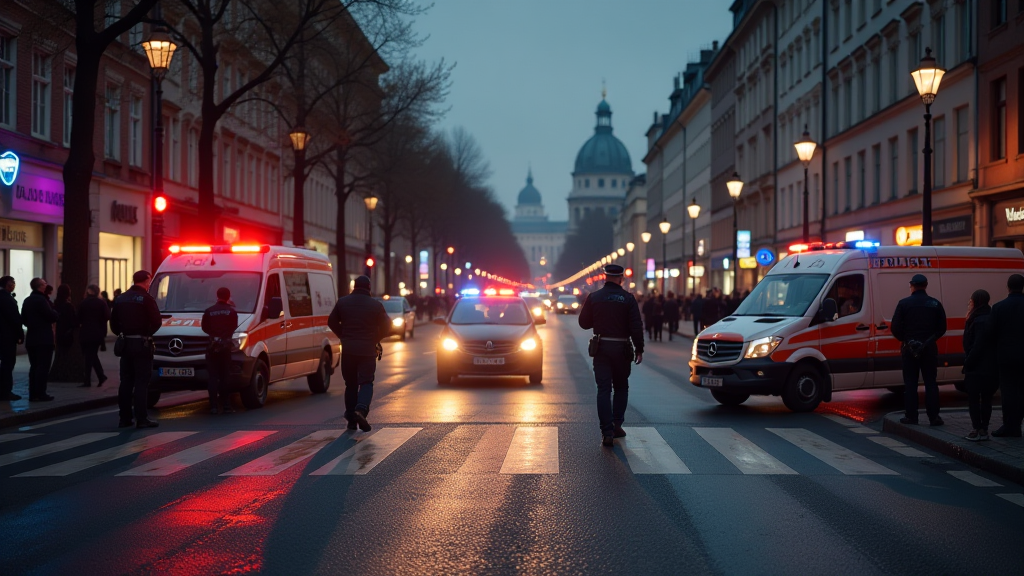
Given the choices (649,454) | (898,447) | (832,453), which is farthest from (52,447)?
(898,447)

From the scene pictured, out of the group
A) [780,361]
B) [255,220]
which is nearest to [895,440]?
[780,361]

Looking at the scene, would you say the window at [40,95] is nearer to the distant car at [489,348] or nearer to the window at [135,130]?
the window at [135,130]

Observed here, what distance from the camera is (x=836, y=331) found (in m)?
16.8

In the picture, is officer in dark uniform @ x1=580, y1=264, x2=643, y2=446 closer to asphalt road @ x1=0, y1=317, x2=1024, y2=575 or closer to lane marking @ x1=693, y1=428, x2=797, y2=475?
asphalt road @ x1=0, y1=317, x2=1024, y2=575

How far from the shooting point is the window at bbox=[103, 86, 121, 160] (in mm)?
34656

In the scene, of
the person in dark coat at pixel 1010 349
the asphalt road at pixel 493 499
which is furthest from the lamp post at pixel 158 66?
the person in dark coat at pixel 1010 349

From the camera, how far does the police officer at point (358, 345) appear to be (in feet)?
45.4

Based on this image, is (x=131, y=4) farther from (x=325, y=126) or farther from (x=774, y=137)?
(x=774, y=137)

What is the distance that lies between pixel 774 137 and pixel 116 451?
168ft

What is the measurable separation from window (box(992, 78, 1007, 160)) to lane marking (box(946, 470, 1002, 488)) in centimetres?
2159

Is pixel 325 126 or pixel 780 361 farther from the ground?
pixel 325 126

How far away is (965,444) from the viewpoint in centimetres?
1200

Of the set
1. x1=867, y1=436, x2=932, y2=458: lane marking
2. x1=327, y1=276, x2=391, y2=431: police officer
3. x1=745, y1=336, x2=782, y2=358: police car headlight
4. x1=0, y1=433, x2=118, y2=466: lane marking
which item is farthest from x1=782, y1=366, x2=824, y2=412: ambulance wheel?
x1=0, y1=433, x2=118, y2=466: lane marking

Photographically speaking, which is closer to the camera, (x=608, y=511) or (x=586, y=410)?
(x=608, y=511)
